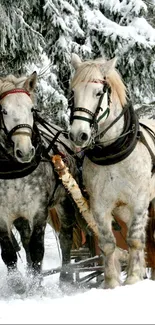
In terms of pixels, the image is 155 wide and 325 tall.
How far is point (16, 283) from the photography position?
5.20m

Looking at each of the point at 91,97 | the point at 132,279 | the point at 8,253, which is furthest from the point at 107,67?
the point at 8,253

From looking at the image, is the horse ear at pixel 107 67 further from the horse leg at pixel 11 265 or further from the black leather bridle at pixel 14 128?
the horse leg at pixel 11 265

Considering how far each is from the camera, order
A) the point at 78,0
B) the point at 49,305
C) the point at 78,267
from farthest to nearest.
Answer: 1. the point at 78,0
2. the point at 78,267
3. the point at 49,305

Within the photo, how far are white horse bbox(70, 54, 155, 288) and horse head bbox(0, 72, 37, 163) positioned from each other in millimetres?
445

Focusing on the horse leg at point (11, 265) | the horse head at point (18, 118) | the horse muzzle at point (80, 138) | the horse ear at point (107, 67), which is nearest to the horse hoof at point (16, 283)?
the horse leg at point (11, 265)

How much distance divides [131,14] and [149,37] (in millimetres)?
793

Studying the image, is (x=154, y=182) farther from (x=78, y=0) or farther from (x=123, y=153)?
(x=78, y=0)

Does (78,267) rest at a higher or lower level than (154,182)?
lower

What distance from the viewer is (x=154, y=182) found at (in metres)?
5.02

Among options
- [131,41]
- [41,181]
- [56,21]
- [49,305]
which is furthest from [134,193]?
[131,41]

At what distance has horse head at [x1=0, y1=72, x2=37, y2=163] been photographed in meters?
4.64

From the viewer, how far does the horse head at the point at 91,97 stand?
169 inches

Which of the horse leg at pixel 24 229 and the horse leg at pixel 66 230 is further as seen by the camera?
the horse leg at pixel 66 230

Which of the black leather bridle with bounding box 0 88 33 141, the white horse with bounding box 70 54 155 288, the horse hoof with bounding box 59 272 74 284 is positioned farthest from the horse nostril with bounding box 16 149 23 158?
the horse hoof with bounding box 59 272 74 284
